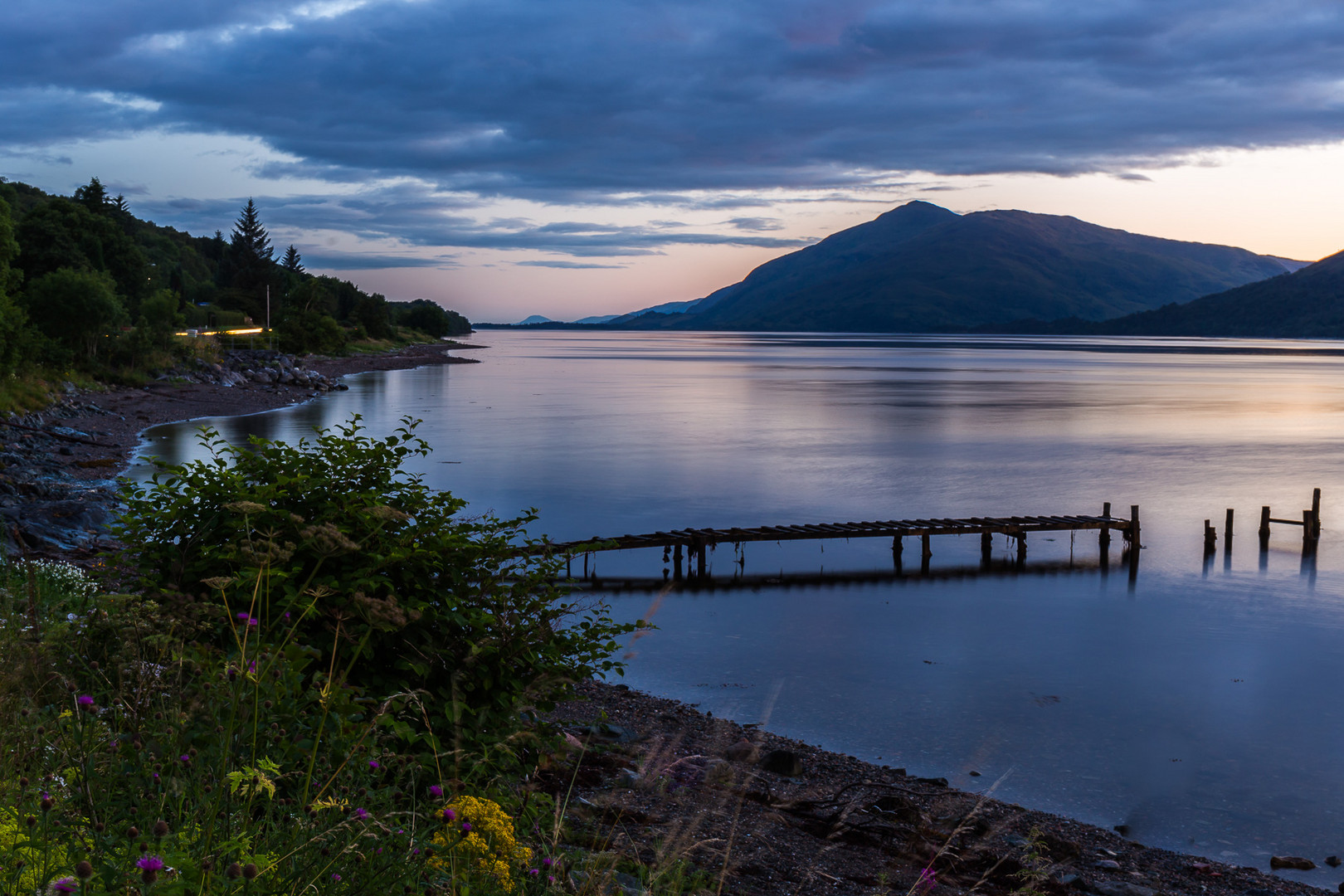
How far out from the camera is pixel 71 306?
2163 inches

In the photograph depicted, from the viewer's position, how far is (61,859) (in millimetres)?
3691

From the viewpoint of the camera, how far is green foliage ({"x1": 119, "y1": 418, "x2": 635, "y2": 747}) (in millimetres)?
7273

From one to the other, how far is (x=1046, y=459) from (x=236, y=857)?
165ft

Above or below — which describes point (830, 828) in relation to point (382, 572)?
below

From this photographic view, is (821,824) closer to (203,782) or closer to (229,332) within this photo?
(203,782)

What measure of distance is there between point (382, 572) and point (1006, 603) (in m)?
20.0

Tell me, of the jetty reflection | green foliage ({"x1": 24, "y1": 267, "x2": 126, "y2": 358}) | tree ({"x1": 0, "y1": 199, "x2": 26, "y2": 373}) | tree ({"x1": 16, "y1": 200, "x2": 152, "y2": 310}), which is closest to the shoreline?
the jetty reflection

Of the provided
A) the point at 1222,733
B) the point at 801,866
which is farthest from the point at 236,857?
the point at 1222,733

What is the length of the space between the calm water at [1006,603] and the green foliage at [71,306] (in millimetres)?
10561

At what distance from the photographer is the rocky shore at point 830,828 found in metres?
8.83

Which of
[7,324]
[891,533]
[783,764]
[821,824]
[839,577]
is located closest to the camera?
[821,824]

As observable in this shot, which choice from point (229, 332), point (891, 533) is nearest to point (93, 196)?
point (229, 332)

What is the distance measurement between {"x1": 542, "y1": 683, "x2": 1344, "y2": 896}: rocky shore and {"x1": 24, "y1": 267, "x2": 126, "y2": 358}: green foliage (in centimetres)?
5226

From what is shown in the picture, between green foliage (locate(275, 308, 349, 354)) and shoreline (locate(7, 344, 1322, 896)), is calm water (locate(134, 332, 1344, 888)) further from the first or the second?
green foliage (locate(275, 308, 349, 354))
